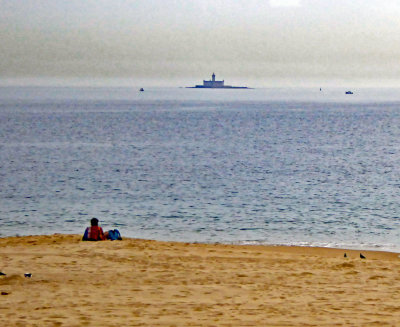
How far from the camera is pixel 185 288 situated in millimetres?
15227

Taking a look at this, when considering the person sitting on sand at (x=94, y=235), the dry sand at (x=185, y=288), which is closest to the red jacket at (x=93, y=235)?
the person sitting on sand at (x=94, y=235)

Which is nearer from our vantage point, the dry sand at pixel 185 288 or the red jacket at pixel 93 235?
the dry sand at pixel 185 288

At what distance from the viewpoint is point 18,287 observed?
1515cm

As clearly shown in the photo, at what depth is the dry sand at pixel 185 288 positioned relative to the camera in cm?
1284

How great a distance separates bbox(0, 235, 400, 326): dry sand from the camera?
1284 cm

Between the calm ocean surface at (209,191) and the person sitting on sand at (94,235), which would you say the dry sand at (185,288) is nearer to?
the person sitting on sand at (94,235)

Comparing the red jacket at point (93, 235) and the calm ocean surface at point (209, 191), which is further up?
the red jacket at point (93, 235)

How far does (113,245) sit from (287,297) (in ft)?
25.7

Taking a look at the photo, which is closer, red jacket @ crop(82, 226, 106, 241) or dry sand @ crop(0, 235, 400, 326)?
dry sand @ crop(0, 235, 400, 326)

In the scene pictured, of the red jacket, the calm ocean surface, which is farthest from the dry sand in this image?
the calm ocean surface

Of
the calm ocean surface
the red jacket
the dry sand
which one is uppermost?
the dry sand

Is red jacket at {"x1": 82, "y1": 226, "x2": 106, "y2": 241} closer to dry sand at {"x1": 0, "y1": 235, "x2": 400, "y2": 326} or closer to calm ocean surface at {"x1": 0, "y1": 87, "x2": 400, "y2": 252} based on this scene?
dry sand at {"x1": 0, "y1": 235, "x2": 400, "y2": 326}

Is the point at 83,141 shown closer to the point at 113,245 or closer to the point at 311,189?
the point at 311,189

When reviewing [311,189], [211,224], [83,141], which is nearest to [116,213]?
[211,224]
